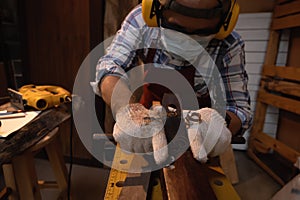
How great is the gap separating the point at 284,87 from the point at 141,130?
4.73 feet

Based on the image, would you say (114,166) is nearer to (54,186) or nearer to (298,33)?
(54,186)

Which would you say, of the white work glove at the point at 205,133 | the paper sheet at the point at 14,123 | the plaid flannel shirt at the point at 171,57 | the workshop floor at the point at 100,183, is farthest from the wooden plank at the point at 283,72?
the paper sheet at the point at 14,123

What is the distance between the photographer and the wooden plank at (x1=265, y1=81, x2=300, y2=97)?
1.49 metres

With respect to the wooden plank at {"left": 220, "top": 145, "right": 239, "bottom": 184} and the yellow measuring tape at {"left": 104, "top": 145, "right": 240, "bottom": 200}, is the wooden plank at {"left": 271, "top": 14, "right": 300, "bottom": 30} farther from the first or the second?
the yellow measuring tape at {"left": 104, "top": 145, "right": 240, "bottom": 200}

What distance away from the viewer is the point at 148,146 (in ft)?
1.66

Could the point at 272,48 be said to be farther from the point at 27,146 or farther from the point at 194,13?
the point at 27,146

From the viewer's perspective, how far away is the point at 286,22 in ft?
5.16

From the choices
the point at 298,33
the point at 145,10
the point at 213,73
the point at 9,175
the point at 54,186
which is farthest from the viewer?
the point at 298,33

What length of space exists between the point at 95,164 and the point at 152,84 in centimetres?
109

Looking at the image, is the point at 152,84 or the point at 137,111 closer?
the point at 137,111

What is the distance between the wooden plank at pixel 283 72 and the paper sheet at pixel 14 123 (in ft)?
4.90

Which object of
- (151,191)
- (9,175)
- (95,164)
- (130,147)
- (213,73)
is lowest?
(95,164)

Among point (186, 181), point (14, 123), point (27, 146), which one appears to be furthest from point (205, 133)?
point (14, 123)

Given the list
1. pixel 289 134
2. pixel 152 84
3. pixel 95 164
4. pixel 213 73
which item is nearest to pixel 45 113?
pixel 152 84
